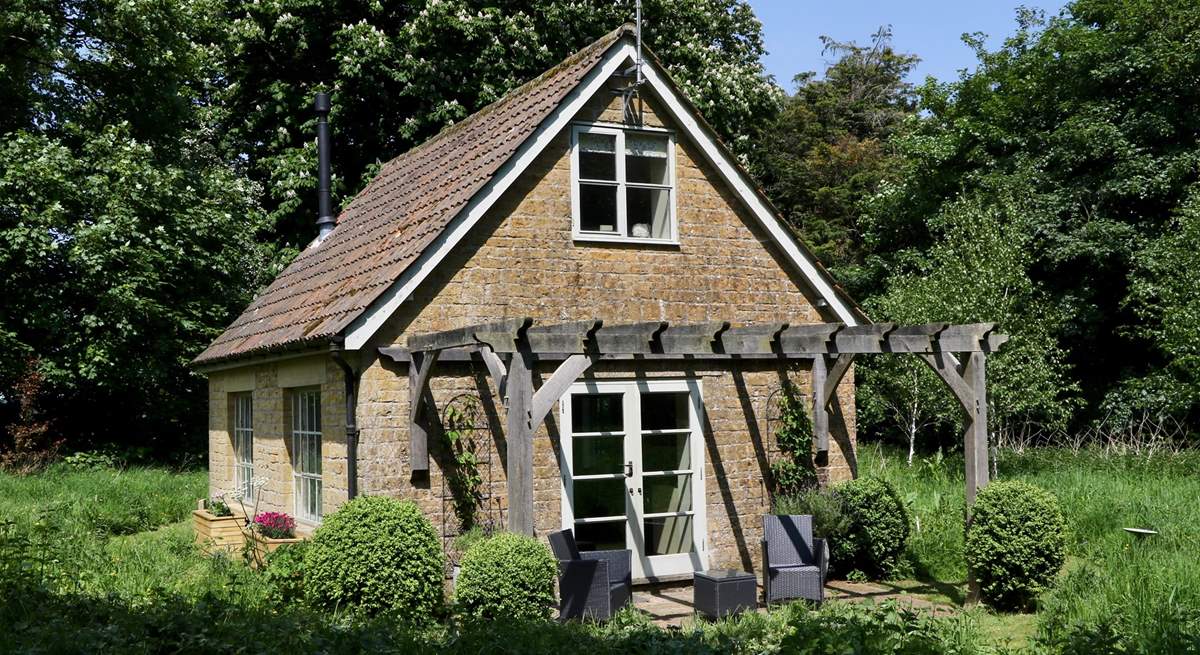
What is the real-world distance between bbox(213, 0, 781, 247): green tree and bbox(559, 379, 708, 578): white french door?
12114 millimetres

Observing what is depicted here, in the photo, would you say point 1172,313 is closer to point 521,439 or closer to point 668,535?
point 668,535

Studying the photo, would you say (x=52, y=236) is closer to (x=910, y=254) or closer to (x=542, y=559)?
(x=542, y=559)

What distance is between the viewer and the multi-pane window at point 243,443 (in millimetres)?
15797

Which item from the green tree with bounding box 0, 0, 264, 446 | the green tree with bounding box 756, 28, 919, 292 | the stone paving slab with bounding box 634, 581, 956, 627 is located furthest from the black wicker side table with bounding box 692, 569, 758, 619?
the green tree with bounding box 756, 28, 919, 292

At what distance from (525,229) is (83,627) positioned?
625 cm

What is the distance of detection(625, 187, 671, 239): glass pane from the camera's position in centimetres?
1323

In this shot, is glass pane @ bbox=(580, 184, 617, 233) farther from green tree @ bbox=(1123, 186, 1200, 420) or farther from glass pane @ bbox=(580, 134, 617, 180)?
green tree @ bbox=(1123, 186, 1200, 420)

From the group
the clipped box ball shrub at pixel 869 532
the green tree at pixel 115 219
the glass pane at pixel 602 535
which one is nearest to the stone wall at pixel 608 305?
the glass pane at pixel 602 535

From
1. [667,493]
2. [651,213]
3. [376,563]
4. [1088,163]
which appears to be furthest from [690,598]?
[1088,163]

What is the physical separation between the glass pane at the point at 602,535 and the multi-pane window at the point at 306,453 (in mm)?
3236

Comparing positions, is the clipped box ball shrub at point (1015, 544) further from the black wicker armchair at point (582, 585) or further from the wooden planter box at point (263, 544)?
the wooden planter box at point (263, 544)

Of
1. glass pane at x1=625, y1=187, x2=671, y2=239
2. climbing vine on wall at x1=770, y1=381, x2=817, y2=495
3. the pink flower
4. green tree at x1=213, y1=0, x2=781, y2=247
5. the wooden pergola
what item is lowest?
the pink flower

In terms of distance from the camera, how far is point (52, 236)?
834 inches

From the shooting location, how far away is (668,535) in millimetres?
12906
